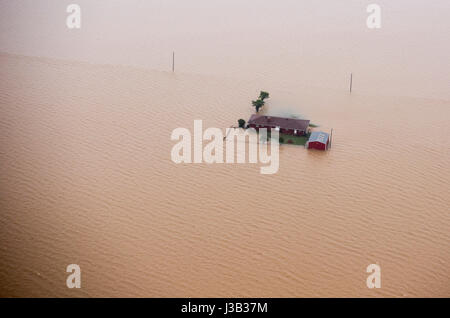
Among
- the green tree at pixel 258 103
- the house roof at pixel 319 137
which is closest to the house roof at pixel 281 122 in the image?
the house roof at pixel 319 137

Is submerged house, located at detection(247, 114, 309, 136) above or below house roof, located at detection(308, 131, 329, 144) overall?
above

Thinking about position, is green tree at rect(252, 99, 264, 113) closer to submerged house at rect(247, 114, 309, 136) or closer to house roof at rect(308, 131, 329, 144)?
submerged house at rect(247, 114, 309, 136)

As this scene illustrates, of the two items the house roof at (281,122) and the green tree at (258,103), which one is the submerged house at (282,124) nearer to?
the house roof at (281,122)

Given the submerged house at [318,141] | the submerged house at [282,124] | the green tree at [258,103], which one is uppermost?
the green tree at [258,103]

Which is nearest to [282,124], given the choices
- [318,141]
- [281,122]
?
[281,122]

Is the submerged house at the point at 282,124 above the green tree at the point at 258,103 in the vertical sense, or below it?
below

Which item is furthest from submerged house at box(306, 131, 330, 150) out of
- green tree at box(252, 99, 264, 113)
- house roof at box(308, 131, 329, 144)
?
green tree at box(252, 99, 264, 113)
